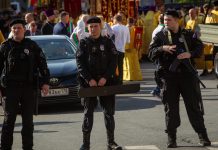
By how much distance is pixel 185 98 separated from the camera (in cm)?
1035

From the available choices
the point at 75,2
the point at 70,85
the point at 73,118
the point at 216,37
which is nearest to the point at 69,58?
the point at 70,85

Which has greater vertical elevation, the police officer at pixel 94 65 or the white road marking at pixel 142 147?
the police officer at pixel 94 65

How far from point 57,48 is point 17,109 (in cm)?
664

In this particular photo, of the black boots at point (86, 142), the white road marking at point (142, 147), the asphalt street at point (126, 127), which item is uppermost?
the black boots at point (86, 142)

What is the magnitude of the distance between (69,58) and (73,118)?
2.48 meters

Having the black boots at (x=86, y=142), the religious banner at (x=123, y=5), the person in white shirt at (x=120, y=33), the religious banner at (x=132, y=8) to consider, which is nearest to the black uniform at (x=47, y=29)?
the religious banner at (x=123, y=5)

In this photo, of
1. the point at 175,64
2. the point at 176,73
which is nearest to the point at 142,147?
the point at 176,73

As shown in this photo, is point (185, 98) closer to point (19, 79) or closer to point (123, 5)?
point (19, 79)

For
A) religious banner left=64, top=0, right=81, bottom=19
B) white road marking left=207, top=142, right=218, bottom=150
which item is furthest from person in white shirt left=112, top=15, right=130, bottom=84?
white road marking left=207, top=142, right=218, bottom=150

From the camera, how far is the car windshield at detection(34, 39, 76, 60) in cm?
1591

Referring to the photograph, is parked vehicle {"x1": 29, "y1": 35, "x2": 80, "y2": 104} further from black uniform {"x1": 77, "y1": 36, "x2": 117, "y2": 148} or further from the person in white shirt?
black uniform {"x1": 77, "y1": 36, "x2": 117, "y2": 148}

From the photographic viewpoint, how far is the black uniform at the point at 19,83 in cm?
946

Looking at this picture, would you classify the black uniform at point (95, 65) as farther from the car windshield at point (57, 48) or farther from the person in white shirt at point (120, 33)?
the person in white shirt at point (120, 33)

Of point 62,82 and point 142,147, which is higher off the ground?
point 62,82
